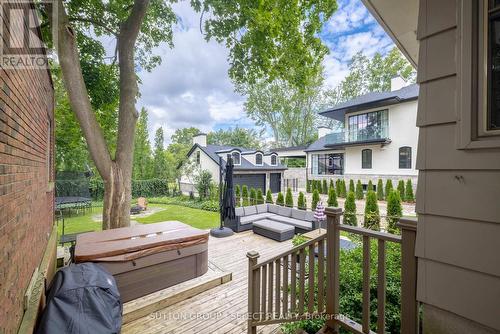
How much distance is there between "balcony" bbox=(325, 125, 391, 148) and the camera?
14.4 metres

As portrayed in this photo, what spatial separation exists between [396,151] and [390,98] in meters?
3.39

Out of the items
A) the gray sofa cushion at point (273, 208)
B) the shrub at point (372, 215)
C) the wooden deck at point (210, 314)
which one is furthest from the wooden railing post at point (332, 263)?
the gray sofa cushion at point (273, 208)

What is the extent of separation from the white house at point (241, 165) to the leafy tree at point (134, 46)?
10262 mm

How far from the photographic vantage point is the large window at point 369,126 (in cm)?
1449

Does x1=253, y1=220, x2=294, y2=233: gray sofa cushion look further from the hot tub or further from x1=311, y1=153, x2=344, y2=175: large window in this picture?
x1=311, y1=153, x2=344, y2=175: large window

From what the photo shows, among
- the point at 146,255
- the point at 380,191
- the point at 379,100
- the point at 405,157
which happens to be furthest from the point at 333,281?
the point at 379,100

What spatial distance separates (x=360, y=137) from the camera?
616 inches

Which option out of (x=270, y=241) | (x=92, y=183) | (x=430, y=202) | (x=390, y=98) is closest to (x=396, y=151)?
(x=390, y=98)

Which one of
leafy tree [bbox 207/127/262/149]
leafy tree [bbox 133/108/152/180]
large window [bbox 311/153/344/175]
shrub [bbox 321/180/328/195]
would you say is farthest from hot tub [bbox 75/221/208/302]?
leafy tree [bbox 207/127/262/149]

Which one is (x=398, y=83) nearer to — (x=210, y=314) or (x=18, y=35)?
(x=210, y=314)

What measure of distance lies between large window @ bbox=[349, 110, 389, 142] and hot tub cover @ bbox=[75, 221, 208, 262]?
1470cm

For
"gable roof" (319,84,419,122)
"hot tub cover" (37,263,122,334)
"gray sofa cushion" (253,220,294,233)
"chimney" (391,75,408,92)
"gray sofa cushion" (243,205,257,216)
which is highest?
"chimney" (391,75,408,92)

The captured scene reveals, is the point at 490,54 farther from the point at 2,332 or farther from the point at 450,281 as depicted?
the point at 2,332

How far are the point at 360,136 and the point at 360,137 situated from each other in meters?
0.07
